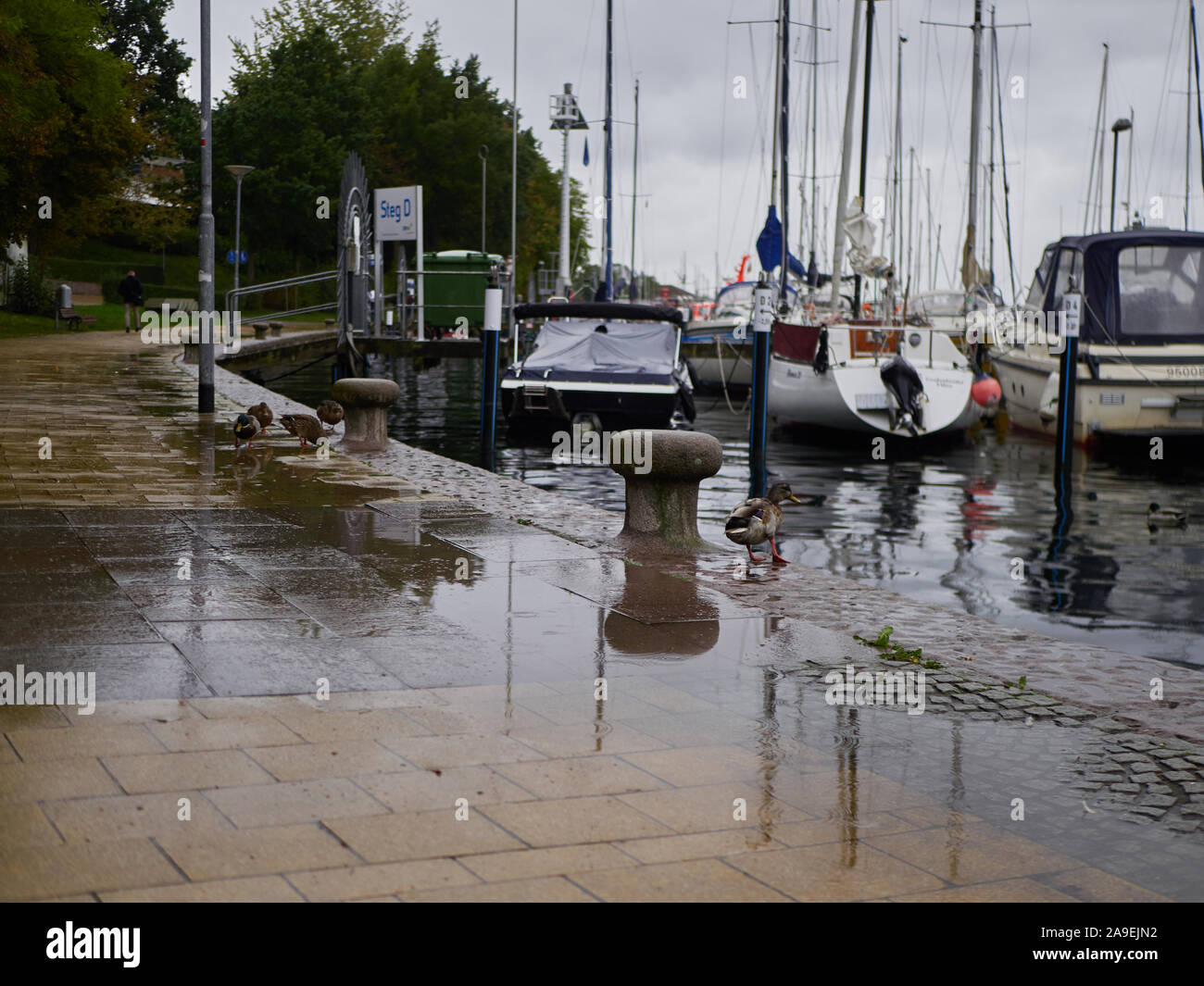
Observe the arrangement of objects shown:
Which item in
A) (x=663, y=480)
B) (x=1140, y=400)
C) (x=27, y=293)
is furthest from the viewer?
(x=27, y=293)

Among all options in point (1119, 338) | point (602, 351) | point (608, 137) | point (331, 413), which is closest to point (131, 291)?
point (608, 137)

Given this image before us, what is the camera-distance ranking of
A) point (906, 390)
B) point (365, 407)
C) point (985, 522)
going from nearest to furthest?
point (985, 522), point (365, 407), point (906, 390)

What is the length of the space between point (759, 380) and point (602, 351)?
9.03 m

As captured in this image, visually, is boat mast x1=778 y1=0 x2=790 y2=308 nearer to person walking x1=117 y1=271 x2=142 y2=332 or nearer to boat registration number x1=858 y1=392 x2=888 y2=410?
boat registration number x1=858 y1=392 x2=888 y2=410

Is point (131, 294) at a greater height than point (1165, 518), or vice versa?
point (131, 294)

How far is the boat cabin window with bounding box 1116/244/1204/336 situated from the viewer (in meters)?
24.8

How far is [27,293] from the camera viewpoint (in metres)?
45.1

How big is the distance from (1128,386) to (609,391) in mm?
8595

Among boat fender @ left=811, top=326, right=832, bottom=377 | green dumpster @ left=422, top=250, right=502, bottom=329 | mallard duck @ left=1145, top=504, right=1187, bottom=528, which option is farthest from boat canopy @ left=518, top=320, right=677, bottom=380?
green dumpster @ left=422, top=250, right=502, bottom=329

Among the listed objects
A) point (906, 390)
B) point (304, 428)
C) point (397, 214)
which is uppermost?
point (397, 214)

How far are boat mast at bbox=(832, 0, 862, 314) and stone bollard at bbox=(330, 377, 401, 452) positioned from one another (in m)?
15.4

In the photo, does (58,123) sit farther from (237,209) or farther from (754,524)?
(754,524)
